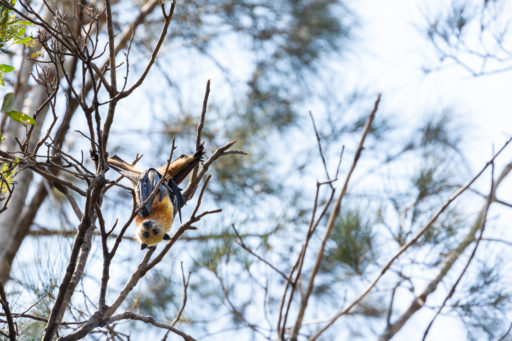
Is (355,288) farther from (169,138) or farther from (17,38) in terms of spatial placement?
(17,38)

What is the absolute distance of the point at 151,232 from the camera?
6.03 ft

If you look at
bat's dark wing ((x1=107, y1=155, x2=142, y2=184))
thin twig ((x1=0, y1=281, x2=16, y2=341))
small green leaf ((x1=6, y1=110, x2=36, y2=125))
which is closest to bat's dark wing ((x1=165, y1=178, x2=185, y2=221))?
bat's dark wing ((x1=107, y1=155, x2=142, y2=184))

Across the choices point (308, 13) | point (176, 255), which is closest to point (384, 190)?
point (176, 255)

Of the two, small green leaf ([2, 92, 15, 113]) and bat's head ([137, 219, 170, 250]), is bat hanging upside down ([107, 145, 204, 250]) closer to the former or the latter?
bat's head ([137, 219, 170, 250])

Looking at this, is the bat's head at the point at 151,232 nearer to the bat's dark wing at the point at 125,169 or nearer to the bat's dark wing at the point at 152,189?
the bat's dark wing at the point at 152,189

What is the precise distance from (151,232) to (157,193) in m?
0.12

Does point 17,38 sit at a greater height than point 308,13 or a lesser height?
lesser

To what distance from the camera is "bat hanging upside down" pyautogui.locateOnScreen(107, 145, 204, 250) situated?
1.78m

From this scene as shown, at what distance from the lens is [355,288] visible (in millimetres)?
3506

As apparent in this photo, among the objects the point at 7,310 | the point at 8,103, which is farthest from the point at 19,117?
the point at 7,310

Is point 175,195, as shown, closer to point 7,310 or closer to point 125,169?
point 125,169

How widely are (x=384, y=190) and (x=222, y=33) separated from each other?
6.20ft

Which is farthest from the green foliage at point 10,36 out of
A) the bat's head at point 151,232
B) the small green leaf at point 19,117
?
the bat's head at point 151,232

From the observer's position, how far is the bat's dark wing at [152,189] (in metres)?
1.74
